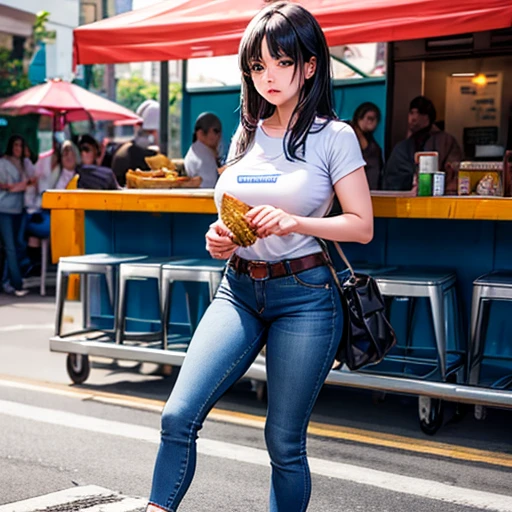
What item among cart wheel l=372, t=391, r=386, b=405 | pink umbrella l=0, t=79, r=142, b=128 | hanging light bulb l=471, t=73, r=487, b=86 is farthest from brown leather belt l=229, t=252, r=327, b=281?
pink umbrella l=0, t=79, r=142, b=128

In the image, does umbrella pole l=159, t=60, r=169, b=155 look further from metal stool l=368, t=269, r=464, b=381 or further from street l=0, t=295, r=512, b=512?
metal stool l=368, t=269, r=464, b=381

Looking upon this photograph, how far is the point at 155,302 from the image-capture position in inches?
292

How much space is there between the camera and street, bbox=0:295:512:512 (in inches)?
172

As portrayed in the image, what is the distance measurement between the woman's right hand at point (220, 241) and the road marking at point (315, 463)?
1.87m

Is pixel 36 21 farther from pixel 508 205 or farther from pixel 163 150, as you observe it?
pixel 508 205

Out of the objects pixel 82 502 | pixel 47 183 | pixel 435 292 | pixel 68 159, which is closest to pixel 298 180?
pixel 82 502

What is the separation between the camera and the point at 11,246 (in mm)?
12289

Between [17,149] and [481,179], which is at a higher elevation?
[17,149]

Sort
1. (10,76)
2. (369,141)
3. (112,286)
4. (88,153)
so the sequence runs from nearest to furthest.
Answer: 1. (112,286)
2. (369,141)
3. (88,153)
4. (10,76)

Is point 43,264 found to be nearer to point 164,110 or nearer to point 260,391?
point 164,110

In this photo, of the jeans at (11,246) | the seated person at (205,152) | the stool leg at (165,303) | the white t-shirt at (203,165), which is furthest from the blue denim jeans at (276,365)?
the jeans at (11,246)

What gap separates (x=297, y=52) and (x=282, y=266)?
26.5 inches

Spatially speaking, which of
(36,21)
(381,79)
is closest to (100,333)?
(381,79)

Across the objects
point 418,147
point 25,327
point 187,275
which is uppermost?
point 418,147
